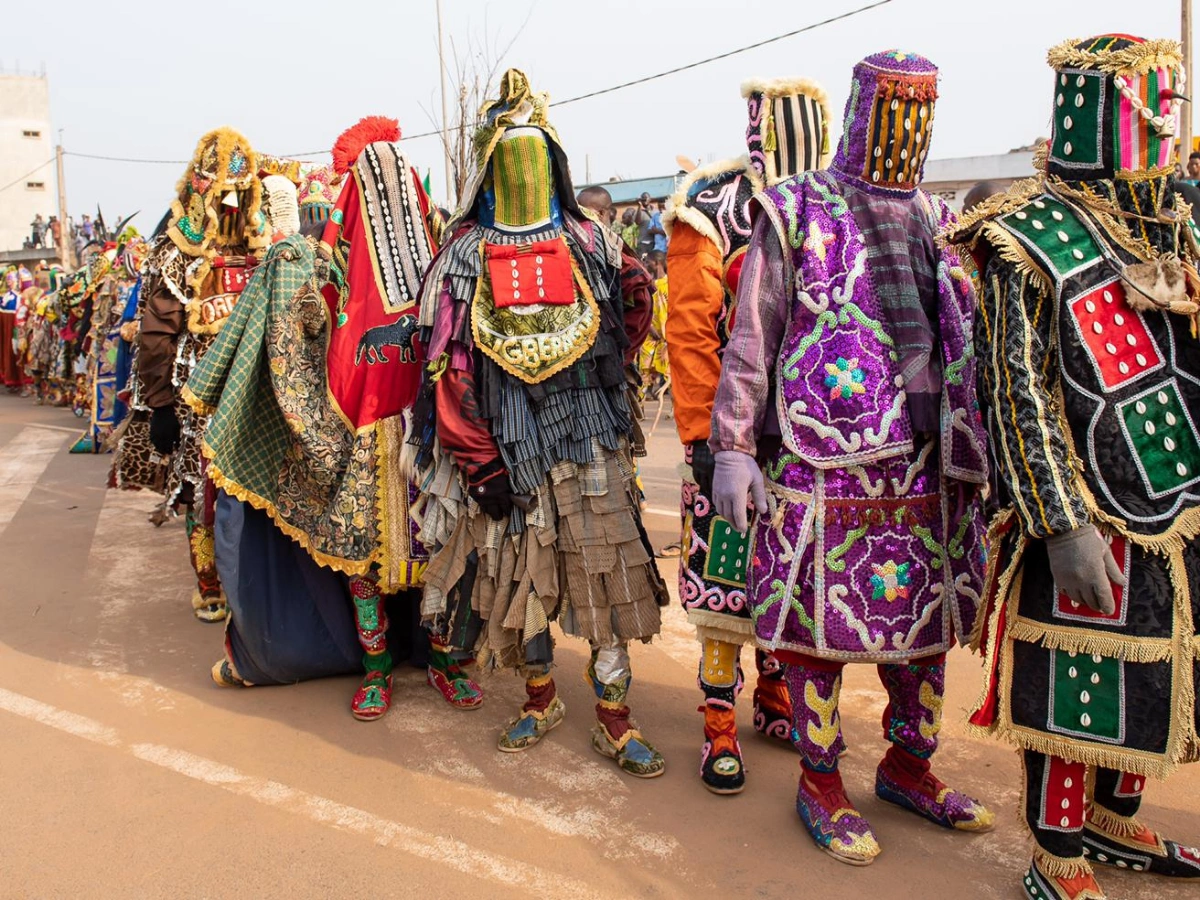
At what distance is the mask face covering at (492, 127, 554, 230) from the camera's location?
11.4ft

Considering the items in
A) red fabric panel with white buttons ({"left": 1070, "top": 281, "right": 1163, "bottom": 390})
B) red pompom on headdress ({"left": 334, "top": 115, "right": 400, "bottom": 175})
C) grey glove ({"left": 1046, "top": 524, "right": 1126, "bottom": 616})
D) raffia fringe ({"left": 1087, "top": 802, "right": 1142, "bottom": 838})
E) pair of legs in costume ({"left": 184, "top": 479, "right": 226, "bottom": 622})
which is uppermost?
red pompom on headdress ({"left": 334, "top": 115, "right": 400, "bottom": 175})

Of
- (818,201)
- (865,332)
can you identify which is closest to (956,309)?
(865,332)

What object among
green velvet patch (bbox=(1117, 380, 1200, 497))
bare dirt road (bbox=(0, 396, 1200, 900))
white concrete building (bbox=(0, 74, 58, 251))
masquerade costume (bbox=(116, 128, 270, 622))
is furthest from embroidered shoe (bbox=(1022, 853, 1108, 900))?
white concrete building (bbox=(0, 74, 58, 251))

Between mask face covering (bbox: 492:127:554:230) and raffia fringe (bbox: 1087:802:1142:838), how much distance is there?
100 inches

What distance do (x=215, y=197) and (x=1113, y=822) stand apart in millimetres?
4691

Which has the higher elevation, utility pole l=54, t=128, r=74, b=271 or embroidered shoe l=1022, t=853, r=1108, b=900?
utility pole l=54, t=128, r=74, b=271

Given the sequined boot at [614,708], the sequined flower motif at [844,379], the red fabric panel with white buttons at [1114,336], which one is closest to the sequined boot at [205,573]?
the sequined boot at [614,708]

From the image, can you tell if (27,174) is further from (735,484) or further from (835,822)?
(835,822)

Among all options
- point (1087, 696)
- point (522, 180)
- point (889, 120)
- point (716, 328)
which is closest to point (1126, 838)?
point (1087, 696)

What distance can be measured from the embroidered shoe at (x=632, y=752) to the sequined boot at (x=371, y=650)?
988 millimetres

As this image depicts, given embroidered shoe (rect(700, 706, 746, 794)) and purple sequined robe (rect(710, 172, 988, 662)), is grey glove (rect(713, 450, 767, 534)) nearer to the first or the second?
purple sequined robe (rect(710, 172, 988, 662))

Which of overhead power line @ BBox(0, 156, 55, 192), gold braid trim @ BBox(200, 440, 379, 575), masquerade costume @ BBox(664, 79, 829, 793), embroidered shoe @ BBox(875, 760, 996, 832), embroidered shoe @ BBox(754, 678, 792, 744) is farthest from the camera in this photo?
overhead power line @ BBox(0, 156, 55, 192)

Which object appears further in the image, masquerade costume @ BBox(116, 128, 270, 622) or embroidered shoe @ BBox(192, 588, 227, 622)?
embroidered shoe @ BBox(192, 588, 227, 622)

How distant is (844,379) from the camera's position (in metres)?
2.82
